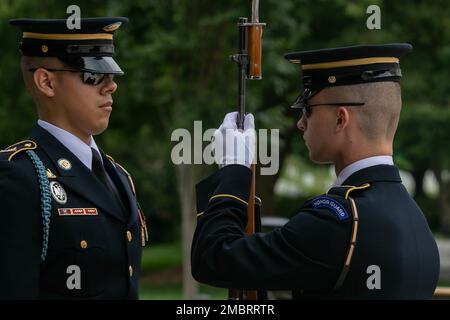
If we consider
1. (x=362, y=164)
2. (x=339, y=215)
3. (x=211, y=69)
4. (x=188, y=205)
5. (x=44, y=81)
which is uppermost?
(x=44, y=81)

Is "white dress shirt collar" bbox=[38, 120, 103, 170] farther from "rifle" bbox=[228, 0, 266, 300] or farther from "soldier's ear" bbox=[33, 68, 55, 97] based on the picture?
"rifle" bbox=[228, 0, 266, 300]

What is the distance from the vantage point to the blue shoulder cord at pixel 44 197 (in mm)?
3891

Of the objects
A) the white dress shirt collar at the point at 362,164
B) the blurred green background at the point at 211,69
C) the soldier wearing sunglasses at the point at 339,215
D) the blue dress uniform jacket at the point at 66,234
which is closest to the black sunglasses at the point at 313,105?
the soldier wearing sunglasses at the point at 339,215

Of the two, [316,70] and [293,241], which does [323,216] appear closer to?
[293,241]

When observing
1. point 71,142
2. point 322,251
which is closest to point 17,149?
point 71,142

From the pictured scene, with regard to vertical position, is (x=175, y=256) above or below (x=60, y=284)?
below

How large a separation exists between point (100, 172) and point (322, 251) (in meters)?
1.15

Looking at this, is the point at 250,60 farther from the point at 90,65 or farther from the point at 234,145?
the point at 90,65

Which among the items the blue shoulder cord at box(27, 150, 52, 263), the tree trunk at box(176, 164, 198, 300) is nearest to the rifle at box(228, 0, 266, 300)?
the blue shoulder cord at box(27, 150, 52, 263)

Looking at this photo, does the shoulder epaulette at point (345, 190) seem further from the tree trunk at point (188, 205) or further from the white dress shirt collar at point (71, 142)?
the tree trunk at point (188, 205)

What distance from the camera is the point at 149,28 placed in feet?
44.0

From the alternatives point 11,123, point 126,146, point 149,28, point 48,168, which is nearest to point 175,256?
point 126,146

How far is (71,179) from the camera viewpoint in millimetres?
4121

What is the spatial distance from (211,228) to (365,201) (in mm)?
605
